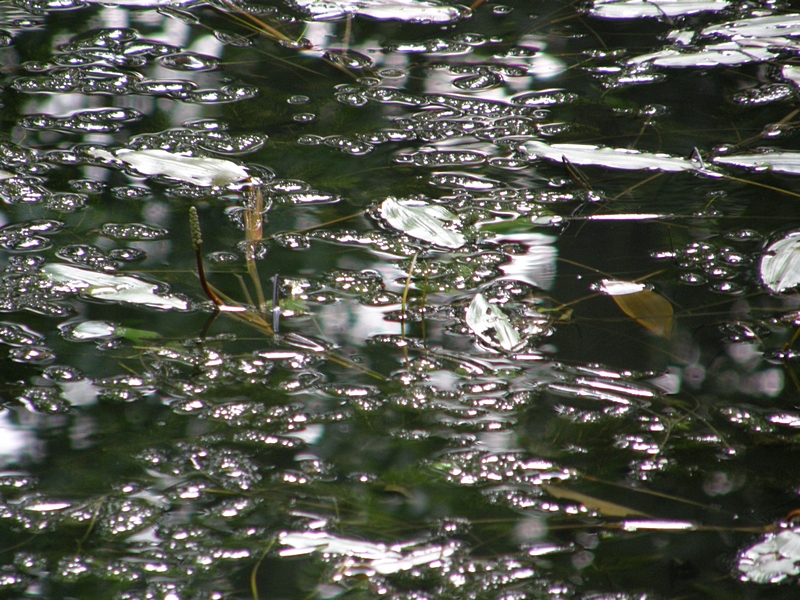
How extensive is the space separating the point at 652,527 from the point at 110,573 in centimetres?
69

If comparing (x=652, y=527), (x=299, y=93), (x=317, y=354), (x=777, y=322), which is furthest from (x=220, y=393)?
(x=299, y=93)

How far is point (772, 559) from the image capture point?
97cm

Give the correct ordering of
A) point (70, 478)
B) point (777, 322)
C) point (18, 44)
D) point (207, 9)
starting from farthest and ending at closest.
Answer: point (207, 9) < point (18, 44) < point (777, 322) < point (70, 478)

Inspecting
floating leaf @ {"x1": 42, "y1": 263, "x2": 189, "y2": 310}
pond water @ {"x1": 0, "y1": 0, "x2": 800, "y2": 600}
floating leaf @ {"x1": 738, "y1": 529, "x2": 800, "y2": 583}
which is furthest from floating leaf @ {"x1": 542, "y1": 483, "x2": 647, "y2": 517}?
floating leaf @ {"x1": 42, "y1": 263, "x2": 189, "y2": 310}

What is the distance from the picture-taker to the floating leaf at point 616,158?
1.74 metres

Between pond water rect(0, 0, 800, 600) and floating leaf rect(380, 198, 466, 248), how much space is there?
0.04 ft

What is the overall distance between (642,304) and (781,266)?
276 mm

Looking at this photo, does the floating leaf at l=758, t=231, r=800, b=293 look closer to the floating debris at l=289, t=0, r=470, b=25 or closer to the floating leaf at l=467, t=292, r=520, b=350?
the floating leaf at l=467, t=292, r=520, b=350

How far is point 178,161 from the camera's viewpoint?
1.71 metres

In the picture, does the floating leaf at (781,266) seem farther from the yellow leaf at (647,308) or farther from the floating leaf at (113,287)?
the floating leaf at (113,287)

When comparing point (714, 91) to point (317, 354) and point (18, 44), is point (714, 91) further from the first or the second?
point (18, 44)

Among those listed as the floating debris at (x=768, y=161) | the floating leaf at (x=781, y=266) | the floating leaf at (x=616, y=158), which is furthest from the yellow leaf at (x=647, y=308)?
the floating debris at (x=768, y=161)

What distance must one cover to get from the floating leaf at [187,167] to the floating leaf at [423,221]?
37 centimetres

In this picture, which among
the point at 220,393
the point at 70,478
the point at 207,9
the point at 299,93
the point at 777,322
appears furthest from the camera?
the point at 207,9
